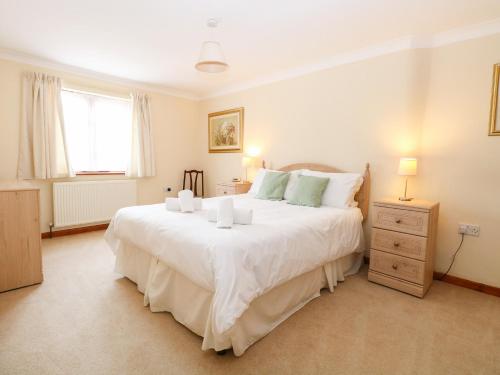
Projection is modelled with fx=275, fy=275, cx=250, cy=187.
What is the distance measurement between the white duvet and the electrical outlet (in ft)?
3.05

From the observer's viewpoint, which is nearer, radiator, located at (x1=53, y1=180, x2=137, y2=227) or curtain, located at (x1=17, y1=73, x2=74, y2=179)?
curtain, located at (x1=17, y1=73, x2=74, y2=179)

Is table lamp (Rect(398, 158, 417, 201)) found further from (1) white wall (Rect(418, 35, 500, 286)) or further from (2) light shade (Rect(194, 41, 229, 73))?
(2) light shade (Rect(194, 41, 229, 73))

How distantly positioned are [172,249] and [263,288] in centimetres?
66

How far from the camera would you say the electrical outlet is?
8.40ft

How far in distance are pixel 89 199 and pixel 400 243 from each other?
4102 mm

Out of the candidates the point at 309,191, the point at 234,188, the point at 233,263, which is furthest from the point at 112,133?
the point at 233,263

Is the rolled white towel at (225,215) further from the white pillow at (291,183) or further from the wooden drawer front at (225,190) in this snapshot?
the wooden drawer front at (225,190)

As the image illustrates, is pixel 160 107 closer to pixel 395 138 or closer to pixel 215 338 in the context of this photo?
pixel 395 138

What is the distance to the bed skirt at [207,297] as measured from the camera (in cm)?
169

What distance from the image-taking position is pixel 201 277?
64.3 inches

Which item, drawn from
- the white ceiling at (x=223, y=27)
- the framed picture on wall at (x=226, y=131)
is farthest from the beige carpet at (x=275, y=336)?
the framed picture on wall at (x=226, y=131)

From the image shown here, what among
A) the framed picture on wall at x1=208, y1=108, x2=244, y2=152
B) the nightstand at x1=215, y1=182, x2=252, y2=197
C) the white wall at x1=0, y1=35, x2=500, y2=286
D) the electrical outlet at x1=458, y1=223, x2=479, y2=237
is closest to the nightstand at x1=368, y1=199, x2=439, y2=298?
the electrical outlet at x1=458, y1=223, x2=479, y2=237

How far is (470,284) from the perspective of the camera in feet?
8.54

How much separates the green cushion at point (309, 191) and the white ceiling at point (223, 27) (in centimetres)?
149
